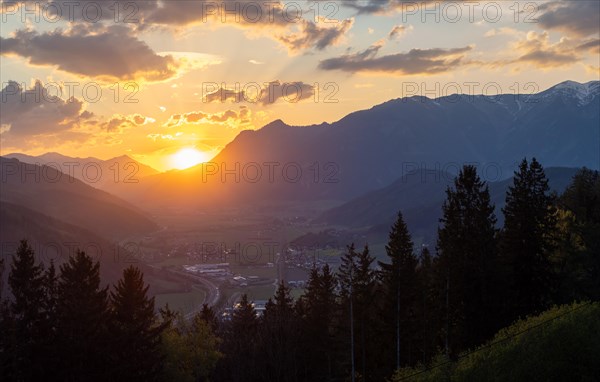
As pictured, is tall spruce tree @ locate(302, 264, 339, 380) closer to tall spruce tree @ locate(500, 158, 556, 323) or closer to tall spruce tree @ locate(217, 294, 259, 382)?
tall spruce tree @ locate(217, 294, 259, 382)

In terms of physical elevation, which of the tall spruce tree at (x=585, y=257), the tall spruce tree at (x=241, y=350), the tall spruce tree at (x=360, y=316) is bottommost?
the tall spruce tree at (x=241, y=350)

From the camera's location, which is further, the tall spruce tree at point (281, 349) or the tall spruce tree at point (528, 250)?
the tall spruce tree at point (281, 349)

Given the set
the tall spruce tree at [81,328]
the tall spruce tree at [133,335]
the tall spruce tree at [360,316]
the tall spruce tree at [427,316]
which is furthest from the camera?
the tall spruce tree at [360,316]

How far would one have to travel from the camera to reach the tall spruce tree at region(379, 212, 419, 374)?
217 ft

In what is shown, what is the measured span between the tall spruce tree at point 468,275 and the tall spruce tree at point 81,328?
37.0 meters

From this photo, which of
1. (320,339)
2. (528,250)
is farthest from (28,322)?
(528,250)

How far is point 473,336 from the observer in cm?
6450

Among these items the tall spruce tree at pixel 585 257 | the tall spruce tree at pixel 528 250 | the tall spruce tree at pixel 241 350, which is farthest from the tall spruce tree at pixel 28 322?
the tall spruce tree at pixel 585 257

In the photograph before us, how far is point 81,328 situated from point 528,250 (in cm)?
5176

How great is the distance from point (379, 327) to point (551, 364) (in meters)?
27.8

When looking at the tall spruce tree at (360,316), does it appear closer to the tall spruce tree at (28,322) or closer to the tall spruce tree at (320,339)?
the tall spruce tree at (320,339)

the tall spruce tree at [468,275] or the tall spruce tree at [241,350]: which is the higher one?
the tall spruce tree at [468,275]

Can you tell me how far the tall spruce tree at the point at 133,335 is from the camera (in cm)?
Answer: 5516

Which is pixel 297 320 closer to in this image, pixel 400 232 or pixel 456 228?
pixel 400 232
